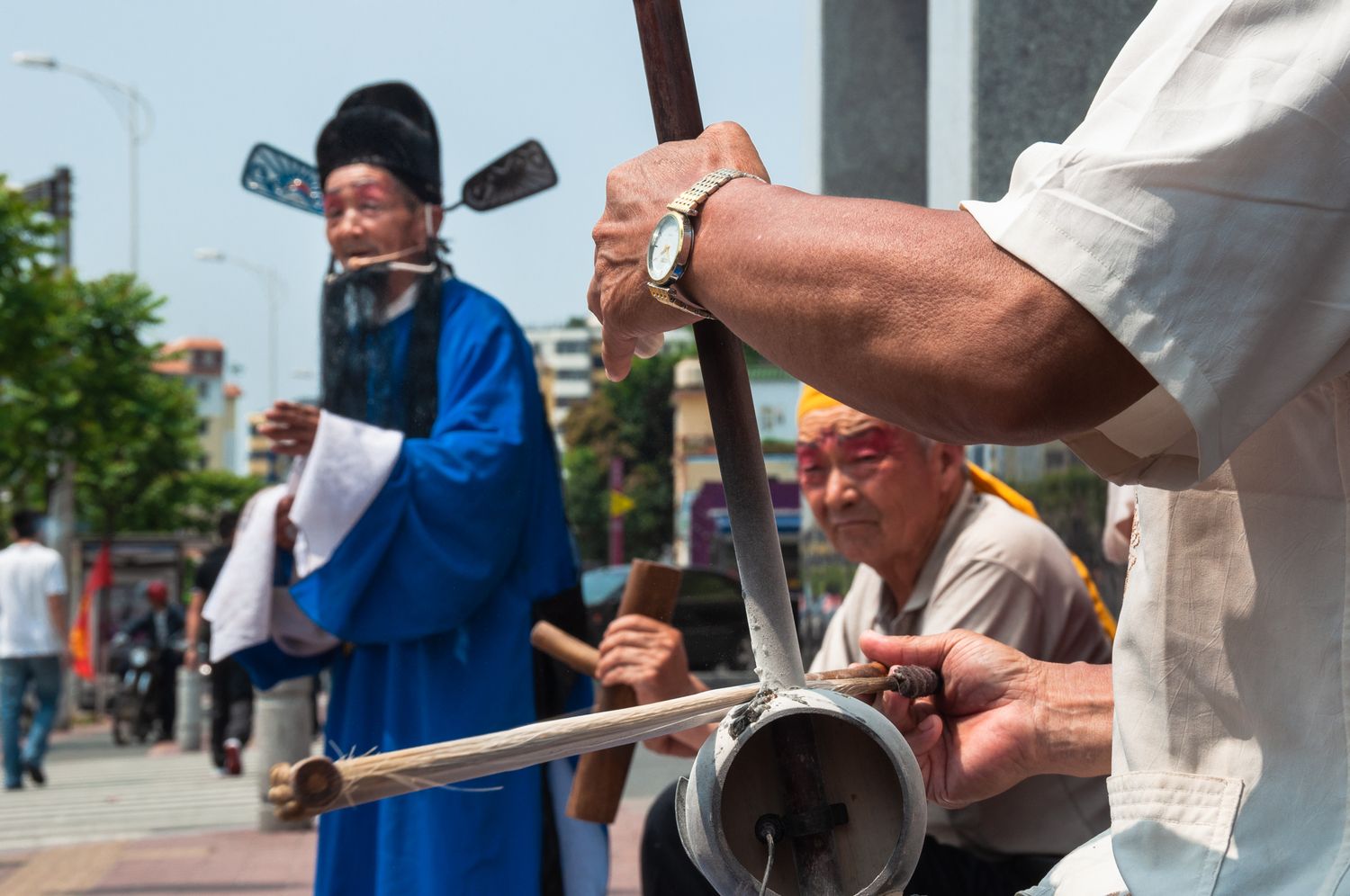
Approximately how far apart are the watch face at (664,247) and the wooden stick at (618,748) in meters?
1.25

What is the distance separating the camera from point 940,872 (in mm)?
2383

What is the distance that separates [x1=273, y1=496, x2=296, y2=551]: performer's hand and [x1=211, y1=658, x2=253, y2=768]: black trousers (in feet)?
23.0

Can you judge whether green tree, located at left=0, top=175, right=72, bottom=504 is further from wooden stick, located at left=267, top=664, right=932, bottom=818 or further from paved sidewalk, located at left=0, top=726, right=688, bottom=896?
wooden stick, located at left=267, top=664, right=932, bottom=818

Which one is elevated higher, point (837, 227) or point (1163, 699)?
point (837, 227)

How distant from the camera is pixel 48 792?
410 inches

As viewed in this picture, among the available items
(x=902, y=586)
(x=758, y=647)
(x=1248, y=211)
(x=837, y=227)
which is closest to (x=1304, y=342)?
(x=1248, y=211)

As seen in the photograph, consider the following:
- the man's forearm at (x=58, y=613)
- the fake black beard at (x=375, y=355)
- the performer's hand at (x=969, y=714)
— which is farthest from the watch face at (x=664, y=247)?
the man's forearm at (x=58, y=613)

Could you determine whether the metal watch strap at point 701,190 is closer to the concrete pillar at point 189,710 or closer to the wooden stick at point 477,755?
the wooden stick at point 477,755

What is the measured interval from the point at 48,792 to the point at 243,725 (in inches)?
53.0

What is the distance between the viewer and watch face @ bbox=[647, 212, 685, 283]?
1206 mm

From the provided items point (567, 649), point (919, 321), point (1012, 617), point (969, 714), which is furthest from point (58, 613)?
point (919, 321)

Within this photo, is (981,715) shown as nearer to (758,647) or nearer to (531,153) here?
(758,647)

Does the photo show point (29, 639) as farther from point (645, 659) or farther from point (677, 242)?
point (677, 242)

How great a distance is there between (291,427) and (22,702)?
29.2 ft
